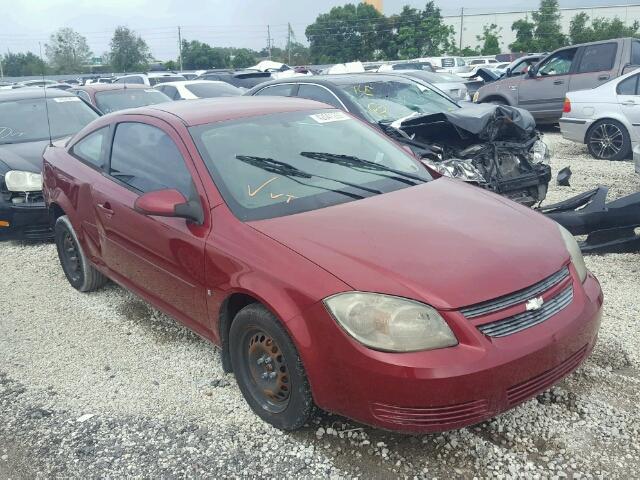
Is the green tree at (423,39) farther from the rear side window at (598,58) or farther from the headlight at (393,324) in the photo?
the headlight at (393,324)

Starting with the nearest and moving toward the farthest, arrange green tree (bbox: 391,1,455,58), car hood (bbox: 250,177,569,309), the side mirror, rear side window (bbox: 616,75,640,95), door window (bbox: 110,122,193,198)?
car hood (bbox: 250,177,569,309), the side mirror, door window (bbox: 110,122,193,198), rear side window (bbox: 616,75,640,95), green tree (bbox: 391,1,455,58)

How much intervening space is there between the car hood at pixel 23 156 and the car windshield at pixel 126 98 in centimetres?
319

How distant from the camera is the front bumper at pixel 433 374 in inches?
95.2

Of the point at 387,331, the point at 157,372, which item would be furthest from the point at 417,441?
the point at 157,372

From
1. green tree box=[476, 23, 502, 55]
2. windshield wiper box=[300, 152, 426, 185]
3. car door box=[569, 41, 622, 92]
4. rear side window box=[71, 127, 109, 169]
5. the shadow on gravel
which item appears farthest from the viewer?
green tree box=[476, 23, 502, 55]

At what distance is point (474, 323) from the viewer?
8.13ft

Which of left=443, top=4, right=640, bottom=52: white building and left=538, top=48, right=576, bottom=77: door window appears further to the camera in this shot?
left=443, top=4, right=640, bottom=52: white building

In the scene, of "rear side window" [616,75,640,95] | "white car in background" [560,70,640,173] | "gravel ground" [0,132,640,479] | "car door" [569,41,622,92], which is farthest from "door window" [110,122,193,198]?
"car door" [569,41,622,92]

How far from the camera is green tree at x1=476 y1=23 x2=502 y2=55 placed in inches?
2574

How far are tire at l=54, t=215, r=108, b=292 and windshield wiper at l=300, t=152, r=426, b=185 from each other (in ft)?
7.33

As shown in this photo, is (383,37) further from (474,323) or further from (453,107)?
(474,323)

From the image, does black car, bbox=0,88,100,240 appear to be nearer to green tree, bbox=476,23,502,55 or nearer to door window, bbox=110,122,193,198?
door window, bbox=110,122,193,198

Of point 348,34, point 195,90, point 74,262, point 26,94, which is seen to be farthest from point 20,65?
point 74,262

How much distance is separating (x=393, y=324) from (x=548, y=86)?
36.6ft
